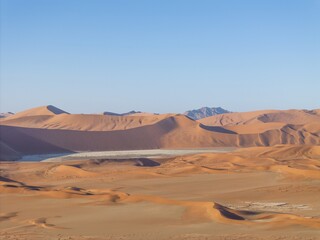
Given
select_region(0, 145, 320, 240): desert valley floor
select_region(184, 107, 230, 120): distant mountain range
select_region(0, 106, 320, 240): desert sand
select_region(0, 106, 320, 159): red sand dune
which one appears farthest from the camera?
select_region(184, 107, 230, 120): distant mountain range

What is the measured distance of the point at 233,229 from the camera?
11.6 meters

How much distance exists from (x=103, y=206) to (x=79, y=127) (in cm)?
6149

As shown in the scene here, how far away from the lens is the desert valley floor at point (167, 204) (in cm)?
1173

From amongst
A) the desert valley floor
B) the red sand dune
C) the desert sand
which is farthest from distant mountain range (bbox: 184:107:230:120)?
the desert valley floor

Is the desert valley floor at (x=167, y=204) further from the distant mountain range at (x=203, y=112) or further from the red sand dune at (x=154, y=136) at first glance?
the distant mountain range at (x=203, y=112)

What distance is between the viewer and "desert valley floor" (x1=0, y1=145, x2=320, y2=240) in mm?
11734

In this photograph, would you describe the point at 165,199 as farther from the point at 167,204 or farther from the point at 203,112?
the point at 203,112

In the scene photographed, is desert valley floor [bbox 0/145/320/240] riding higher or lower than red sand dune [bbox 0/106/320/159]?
lower

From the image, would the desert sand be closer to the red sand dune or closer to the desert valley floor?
the desert valley floor

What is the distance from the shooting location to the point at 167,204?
629 inches

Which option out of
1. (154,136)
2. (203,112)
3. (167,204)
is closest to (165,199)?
(167,204)

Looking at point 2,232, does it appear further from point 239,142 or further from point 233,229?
point 239,142

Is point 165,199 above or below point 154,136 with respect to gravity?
below

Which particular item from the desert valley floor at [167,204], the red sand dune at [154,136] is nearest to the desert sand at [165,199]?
the desert valley floor at [167,204]
